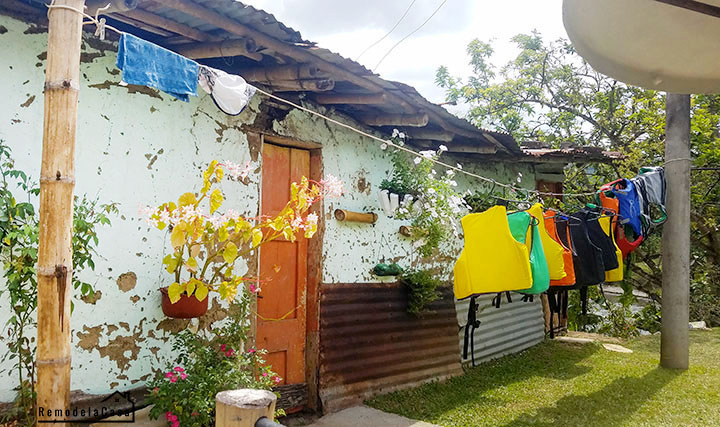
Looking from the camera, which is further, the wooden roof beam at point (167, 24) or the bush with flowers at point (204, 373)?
the bush with flowers at point (204, 373)

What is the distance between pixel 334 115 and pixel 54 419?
3.84 meters

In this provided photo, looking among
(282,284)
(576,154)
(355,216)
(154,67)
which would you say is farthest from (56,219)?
(576,154)

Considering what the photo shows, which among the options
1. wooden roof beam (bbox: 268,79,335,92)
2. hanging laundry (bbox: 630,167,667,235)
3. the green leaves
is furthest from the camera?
hanging laundry (bbox: 630,167,667,235)

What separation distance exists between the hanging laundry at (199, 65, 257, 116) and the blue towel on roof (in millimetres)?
99

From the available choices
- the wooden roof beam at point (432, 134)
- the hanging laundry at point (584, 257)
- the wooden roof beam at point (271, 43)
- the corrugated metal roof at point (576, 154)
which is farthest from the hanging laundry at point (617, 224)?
the wooden roof beam at point (271, 43)

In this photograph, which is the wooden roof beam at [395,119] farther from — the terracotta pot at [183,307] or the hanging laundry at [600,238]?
the terracotta pot at [183,307]

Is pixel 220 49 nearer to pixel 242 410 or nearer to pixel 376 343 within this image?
pixel 242 410

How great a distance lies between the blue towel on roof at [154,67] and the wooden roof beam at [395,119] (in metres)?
2.60

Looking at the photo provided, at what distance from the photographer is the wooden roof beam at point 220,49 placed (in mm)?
3441

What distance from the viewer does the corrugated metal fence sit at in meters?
6.86

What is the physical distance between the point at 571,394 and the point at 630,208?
7.07 ft

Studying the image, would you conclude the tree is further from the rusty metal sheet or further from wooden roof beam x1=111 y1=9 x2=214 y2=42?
wooden roof beam x1=111 y1=9 x2=214 y2=42

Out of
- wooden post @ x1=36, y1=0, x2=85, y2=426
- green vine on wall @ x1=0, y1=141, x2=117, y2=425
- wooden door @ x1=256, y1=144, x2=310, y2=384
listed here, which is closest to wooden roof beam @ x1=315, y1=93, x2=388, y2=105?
wooden door @ x1=256, y1=144, x2=310, y2=384

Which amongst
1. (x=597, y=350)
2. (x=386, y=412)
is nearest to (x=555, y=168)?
(x=597, y=350)
